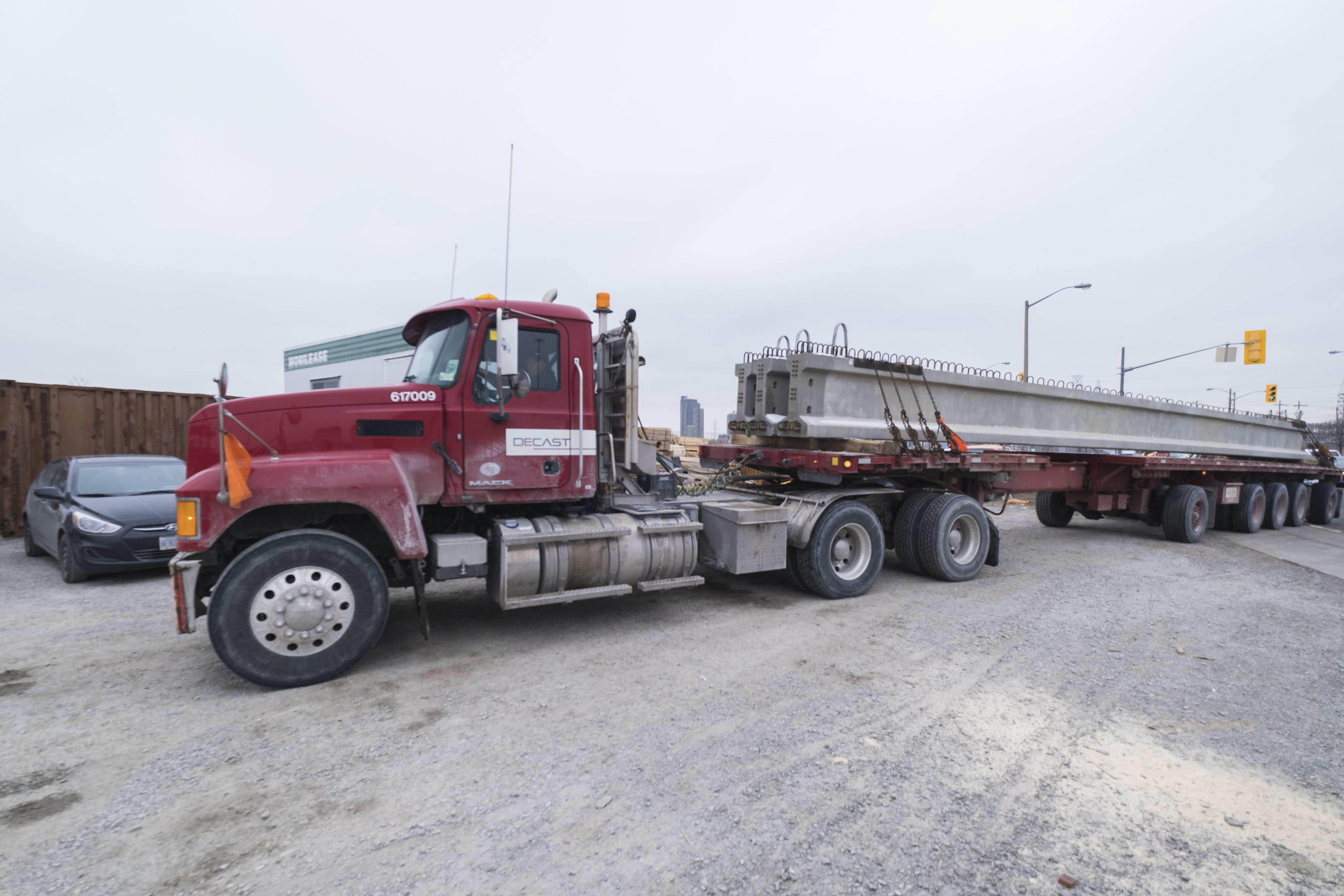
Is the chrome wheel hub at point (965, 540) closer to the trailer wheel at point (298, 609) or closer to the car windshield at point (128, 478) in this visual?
the trailer wheel at point (298, 609)

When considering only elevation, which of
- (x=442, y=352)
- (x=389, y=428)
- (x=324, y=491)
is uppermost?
(x=442, y=352)

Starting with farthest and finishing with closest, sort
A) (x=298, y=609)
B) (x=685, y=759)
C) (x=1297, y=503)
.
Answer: (x=1297, y=503) → (x=298, y=609) → (x=685, y=759)

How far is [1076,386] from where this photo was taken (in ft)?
32.3

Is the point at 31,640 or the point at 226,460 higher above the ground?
the point at 226,460

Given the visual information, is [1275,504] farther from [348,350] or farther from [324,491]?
[348,350]

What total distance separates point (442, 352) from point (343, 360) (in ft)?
53.3

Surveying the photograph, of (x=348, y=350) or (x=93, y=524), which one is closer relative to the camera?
(x=93, y=524)

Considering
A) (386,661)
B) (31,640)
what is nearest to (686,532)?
(386,661)

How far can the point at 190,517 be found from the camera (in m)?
4.24

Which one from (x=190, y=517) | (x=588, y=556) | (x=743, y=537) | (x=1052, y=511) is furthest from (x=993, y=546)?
(x=190, y=517)

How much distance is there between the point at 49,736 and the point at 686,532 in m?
4.40

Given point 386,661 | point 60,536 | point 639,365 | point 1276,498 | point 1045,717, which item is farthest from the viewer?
point 1276,498

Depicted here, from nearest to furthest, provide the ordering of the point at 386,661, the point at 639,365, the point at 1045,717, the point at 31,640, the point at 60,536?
the point at 1045,717 → the point at 386,661 → the point at 31,640 → the point at 639,365 → the point at 60,536

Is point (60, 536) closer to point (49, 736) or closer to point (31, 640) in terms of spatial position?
point (31, 640)
